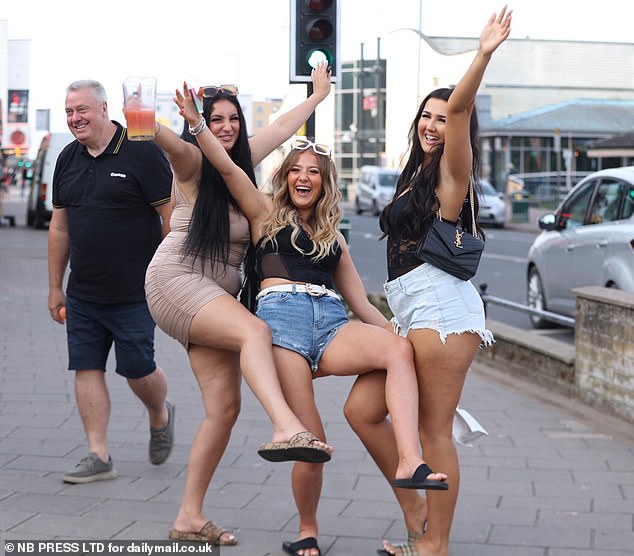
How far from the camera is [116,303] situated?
6.07 metres

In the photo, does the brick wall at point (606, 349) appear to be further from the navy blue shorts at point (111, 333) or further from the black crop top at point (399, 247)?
the black crop top at point (399, 247)

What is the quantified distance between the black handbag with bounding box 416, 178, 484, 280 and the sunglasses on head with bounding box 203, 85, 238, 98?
1.06 metres

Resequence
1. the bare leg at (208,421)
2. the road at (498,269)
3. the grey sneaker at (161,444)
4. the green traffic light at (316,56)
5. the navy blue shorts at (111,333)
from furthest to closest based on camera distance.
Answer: the road at (498,269) → the green traffic light at (316,56) → the grey sneaker at (161,444) → the navy blue shorts at (111,333) → the bare leg at (208,421)

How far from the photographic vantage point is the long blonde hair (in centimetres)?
469

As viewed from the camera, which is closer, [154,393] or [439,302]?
[439,302]

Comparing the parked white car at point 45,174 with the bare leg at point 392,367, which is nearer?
the bare leg at point 392,367

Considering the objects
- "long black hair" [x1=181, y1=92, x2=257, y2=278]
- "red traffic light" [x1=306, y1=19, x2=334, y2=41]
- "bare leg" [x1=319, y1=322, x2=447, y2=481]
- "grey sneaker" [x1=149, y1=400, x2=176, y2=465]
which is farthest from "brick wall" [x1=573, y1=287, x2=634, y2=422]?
"long black hair" [x1=181, y1=92, x2=257, y2=278]

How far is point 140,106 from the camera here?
435 centimetres

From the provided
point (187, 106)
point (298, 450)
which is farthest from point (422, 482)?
point (187, 106)

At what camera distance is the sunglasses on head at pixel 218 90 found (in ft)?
16.1

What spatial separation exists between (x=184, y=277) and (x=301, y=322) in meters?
0.52

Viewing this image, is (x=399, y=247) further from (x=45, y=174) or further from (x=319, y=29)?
(x=45, y=174)

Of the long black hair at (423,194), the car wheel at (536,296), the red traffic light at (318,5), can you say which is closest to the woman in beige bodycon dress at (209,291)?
the long black hair at (423,194)

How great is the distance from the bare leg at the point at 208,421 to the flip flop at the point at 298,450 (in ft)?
2.23
